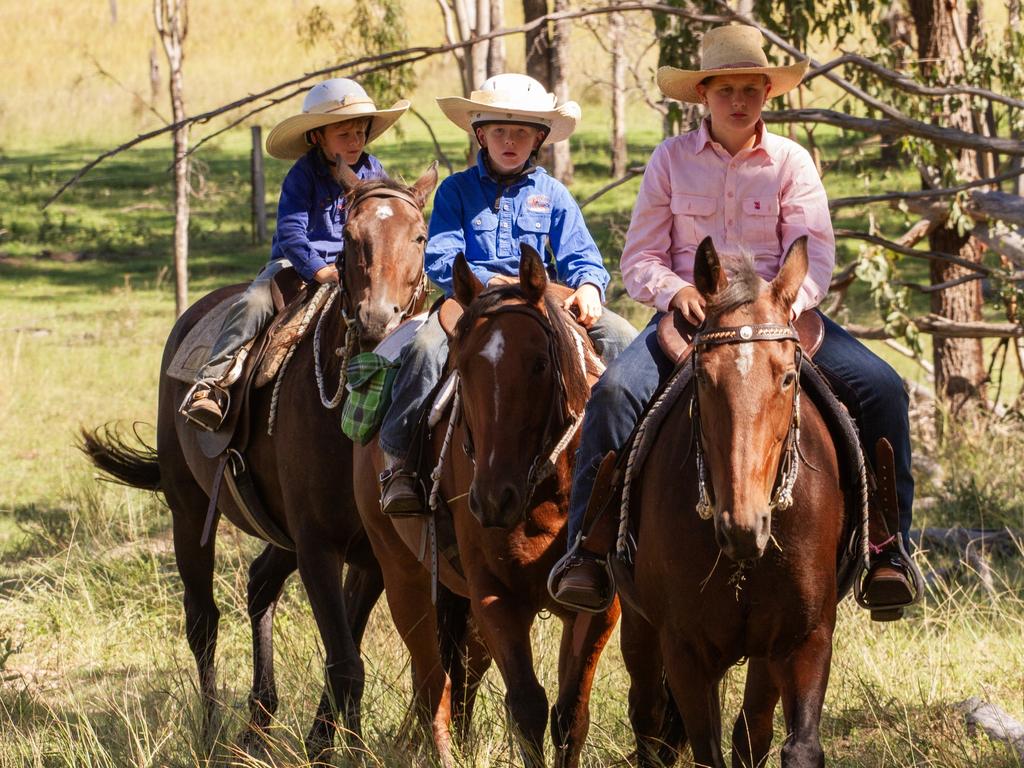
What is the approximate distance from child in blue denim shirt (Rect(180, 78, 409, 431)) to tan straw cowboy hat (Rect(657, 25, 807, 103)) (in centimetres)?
212

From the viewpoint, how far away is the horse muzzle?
3.96 meters

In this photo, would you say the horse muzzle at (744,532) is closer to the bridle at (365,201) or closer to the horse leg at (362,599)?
the bridle at (365,201)

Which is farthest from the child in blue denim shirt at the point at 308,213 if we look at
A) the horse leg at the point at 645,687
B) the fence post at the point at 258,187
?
the fence post at the point at 258,187

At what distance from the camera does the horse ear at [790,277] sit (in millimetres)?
4395

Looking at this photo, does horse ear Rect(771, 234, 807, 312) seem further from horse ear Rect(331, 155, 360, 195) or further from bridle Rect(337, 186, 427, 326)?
horse ear Rect(331, 155, 360, 195)

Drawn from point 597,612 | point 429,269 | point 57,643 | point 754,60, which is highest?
point 754,60

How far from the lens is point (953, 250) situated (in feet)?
38.2

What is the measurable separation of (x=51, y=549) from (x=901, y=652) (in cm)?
610

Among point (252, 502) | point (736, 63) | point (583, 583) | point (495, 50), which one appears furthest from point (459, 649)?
point (495, 50)

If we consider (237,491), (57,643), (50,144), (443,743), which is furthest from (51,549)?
(50,144)

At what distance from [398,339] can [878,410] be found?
230 cm

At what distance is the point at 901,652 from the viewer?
6727 mm

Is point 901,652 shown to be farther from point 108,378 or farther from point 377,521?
point 108,378

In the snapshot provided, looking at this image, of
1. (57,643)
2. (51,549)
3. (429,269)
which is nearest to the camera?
(429,269)
